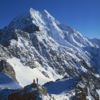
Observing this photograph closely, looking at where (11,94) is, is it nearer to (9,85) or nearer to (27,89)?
(27,89)

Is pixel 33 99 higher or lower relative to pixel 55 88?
lower

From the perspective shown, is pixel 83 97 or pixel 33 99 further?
pixel 83 97

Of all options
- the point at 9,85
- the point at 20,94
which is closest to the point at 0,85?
the point at 9,85

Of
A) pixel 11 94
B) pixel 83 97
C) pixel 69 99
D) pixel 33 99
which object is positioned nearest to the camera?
pixel 33 99

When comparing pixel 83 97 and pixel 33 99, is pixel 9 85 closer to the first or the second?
pixel 83 97

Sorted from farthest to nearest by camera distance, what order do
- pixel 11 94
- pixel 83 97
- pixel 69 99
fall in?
1. pixel 69 99
2. pixel 83 97
3. pixel 11 94

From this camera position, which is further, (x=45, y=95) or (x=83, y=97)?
(x=83, y=97)

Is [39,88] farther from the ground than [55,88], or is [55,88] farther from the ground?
[55,88]

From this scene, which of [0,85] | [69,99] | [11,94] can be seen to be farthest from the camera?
[0,85]

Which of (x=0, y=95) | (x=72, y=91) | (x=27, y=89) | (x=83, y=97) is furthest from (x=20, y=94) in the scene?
(x=72, y=91)
